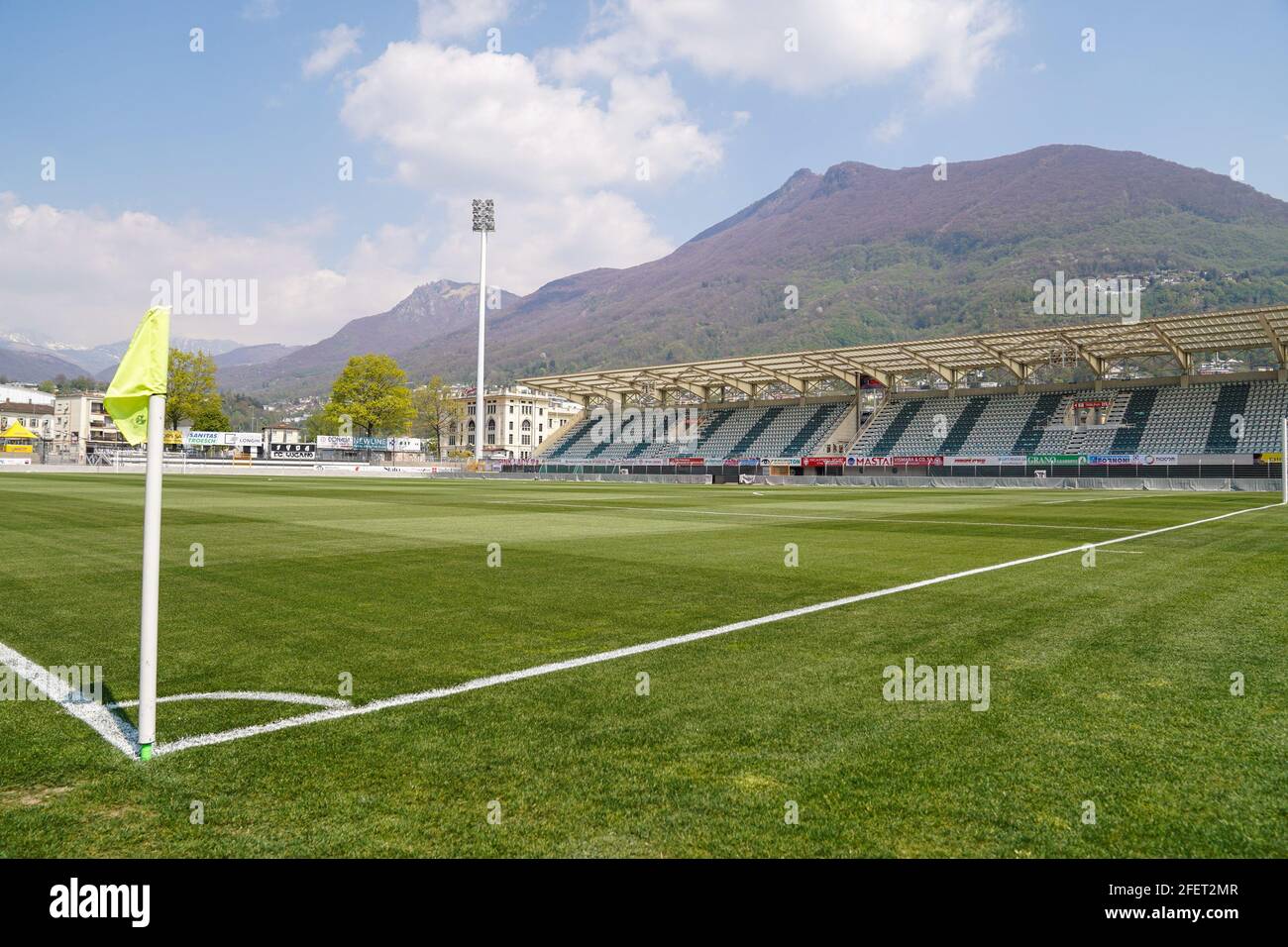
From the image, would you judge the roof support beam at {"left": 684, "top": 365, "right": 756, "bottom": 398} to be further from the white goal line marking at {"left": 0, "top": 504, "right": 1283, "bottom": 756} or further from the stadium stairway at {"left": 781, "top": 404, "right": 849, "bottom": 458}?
the white goal line marking at {"left": 0, "top": 504, "right": 1283, "bottom": 756}

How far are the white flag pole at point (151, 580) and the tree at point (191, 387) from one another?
93435mm

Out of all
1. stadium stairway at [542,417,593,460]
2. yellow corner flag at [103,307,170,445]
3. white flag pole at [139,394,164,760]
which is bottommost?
white flag pole at [139,394,164,760]

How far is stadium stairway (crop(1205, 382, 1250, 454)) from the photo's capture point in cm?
5684

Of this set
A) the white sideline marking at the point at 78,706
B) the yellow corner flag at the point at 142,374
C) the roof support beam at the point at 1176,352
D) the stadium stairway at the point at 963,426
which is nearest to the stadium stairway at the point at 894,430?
the stadium stairway at the point at 963,426

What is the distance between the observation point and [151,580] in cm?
444

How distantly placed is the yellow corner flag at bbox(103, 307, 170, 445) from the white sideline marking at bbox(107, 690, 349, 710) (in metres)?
1.87

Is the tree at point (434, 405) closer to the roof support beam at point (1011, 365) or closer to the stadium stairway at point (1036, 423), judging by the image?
the roof support beam at point (1011, 365)

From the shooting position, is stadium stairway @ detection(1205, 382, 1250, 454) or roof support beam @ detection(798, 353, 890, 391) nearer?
stadium stairway @ detection(1205, 382, 1250, 454)

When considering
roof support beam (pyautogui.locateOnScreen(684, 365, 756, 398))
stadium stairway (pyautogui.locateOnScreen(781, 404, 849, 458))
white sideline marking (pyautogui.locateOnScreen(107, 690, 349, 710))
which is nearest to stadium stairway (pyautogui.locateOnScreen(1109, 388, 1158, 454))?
stadium stairway (pyautogui.locateOnScreen(781, 404, 849, 458))

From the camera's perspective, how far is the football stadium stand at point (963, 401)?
58844 millimetres

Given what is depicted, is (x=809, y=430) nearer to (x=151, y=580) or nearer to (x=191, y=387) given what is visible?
(x=191, y=387)
